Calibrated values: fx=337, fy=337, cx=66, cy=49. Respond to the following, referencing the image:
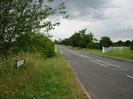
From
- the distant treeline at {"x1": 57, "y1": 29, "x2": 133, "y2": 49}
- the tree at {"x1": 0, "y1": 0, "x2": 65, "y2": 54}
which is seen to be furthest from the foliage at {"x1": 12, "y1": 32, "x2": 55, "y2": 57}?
the distant treeline at {"x1": 57, "y1": 29, "x2": 133, "y2": 49}

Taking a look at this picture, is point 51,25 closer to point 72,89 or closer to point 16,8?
point 16,8

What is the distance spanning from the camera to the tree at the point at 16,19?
10484 millimetres

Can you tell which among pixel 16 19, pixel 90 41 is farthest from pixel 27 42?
pixel 90 41

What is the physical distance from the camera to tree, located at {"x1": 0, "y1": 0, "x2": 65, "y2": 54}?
1048 centimetres

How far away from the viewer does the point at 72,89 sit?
12977mm

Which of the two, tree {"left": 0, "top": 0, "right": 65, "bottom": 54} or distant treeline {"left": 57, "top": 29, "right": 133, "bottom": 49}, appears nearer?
tree {"left": 0, "top": 0, "right": 65, "bottom": 54}

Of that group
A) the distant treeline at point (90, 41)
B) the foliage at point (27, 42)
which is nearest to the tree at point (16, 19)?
the foliage at point (27, 42)

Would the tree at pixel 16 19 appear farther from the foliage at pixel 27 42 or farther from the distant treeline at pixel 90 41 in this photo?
the distant treeline at pixel 90 41

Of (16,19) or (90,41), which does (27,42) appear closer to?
(16,19)

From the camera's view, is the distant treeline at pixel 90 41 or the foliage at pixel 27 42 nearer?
the foliage at pixel 27 42

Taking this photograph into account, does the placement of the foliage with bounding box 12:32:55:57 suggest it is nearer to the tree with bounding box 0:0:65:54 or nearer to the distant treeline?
the tree with bounding box 0:0:65:54

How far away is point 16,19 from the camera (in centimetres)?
1076

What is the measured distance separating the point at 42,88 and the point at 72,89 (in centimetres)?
121

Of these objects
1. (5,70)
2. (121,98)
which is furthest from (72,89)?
(5,70)
